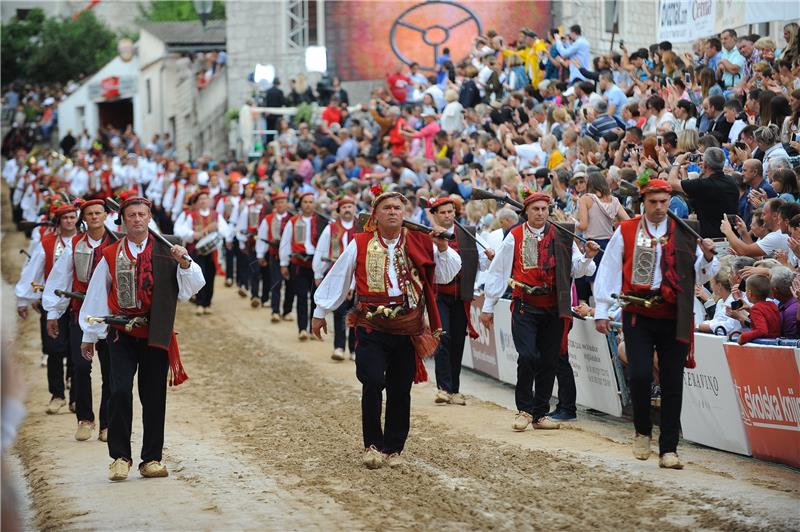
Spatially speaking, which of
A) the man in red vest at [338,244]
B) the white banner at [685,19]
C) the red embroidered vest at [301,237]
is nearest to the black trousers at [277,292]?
the red embroidered vest at [301,237]

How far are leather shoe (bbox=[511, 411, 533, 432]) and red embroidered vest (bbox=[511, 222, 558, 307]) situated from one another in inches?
38.8

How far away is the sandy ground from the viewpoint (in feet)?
26.0

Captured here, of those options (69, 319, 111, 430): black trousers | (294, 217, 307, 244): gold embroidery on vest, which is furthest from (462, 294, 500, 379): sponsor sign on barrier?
(69, 319, 111, 430): black trousers

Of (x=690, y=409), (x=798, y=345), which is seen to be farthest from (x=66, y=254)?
(x=798, y=345)

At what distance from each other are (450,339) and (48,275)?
397 centimetres

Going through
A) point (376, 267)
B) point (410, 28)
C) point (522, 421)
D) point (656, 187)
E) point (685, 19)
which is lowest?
point (522, 421)

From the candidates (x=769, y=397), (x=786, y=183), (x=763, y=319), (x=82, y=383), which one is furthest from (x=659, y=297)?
(x=82, y=383)

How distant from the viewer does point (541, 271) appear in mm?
11070

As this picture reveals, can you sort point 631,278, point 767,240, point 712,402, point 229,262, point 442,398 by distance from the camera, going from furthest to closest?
1. point 229,262
2. point 442,398
3. point 767,240
4. point 712,402
5. point 631,278

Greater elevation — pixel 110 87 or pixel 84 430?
pixel 110 87

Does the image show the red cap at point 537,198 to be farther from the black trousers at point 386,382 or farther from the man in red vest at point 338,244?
the man in red vest at point 338,244

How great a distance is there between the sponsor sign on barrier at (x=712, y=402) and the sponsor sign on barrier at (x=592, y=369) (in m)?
1.28

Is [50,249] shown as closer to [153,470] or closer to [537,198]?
[153,470]

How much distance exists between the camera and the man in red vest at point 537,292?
1107 cm
